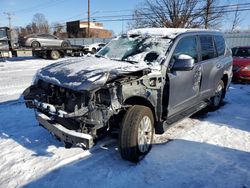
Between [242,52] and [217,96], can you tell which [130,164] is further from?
[242,52]

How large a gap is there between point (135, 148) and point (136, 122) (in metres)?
0.39

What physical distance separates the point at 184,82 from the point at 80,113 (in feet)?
6.98

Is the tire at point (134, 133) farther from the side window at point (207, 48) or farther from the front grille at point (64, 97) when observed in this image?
the side window at point (207, 48)

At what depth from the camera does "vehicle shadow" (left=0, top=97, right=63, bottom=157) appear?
4.28 metres

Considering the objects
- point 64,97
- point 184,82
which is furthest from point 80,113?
point 184,82

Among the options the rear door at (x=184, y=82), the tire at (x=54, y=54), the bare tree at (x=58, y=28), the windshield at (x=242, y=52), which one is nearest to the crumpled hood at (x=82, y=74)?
the rear door at (x=184, y=82)

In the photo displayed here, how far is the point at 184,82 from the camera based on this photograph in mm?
4469

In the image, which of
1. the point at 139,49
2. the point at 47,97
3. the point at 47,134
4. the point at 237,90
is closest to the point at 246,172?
the point at 139,49

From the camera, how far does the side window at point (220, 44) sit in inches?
238

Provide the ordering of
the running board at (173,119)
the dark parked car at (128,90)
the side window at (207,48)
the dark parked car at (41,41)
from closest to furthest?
the dark parked car at (128,90)
the running board at (173,119)
the side window at (207,48)
the dark parked car at (41,41)

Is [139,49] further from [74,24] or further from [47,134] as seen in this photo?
[74,24]

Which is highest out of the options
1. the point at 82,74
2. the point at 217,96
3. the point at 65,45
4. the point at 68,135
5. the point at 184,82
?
the point at 65,45

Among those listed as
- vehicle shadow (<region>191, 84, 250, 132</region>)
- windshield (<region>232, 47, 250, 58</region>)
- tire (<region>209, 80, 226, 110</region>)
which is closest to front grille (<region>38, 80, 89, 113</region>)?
vehicle shadow (<region>191, 84, 250, 132</region>)

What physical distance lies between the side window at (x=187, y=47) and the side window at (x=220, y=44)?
1.33m
